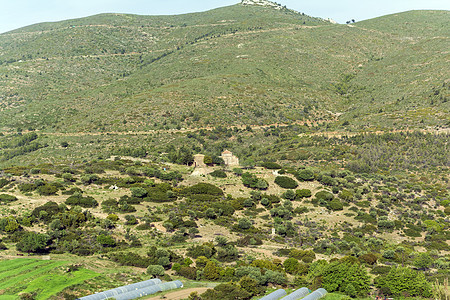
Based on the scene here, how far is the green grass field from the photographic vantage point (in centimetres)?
2896

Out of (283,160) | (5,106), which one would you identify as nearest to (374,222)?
(283,160)

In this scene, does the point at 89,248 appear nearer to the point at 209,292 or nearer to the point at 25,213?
the point at 25,213

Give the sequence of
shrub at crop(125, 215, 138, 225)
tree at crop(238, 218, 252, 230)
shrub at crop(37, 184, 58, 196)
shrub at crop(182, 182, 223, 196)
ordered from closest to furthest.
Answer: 1. shrub at crop(125, 215, 138, 225)
2. shrub at crop(37, 184, 58, 196)
3. tree at crop(238, 218, 252, 230)
4. shrub at crop(182, 182, 223, 196)

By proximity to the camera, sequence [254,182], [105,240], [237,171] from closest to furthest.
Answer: [105,240] → [254,182] → [237,171]

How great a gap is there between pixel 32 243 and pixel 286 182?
44625 mm

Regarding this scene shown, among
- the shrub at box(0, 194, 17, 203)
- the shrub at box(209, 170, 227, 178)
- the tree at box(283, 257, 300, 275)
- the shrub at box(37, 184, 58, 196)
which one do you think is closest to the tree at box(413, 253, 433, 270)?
the tree at box(283, 257, 300, 275)

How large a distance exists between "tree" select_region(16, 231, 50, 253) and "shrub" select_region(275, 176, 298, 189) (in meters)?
42.6

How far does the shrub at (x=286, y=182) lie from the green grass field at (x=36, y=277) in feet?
138

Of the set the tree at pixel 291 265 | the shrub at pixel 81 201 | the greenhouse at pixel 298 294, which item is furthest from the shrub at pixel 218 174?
the greenhouse at pixel 298 294

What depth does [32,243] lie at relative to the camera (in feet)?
127

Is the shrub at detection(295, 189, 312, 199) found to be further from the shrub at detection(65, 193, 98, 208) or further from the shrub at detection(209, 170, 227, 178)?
the shrub at detection(65, 193, 98, 208)

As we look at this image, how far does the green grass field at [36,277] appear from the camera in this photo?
28962 millimetres

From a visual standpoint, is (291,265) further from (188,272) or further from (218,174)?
(218,174)

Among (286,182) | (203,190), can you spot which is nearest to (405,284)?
(286,182)
